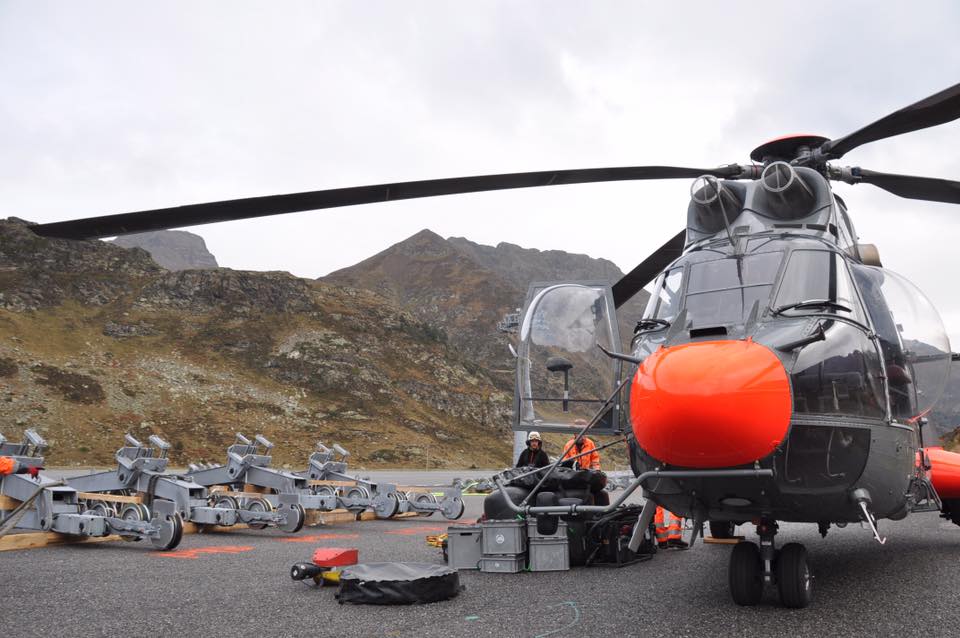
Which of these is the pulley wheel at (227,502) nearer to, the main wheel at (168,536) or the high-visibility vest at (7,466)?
the main wheel at (168,536)

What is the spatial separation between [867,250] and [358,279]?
143m

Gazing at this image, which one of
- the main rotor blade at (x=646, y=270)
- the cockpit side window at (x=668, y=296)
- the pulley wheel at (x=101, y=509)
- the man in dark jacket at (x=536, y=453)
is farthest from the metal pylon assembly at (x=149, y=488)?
the cockpit side window at (x=668, y=296)

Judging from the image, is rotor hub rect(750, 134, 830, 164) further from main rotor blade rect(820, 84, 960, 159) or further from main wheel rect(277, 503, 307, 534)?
main wheel rect(277, 503, 307, 534)

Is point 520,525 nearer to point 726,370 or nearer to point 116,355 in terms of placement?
point 726,370

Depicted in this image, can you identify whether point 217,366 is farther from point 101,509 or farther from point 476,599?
point 476,599

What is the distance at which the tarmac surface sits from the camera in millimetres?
4664

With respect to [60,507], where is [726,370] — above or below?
above

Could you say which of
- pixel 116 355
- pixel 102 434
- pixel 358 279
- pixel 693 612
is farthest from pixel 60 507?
pixel 358 279

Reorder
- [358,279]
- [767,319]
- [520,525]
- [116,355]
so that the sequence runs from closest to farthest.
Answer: [767,319] < [520,525] < [116,355] < [358,279]

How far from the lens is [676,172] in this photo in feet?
22.4

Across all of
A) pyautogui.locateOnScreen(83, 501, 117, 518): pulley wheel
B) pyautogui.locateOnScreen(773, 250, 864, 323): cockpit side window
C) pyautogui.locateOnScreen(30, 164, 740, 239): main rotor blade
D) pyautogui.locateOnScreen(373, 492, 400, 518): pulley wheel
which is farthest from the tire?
pyautogui.locateOnScreen(83, 501, 117, 518): pulley wheel

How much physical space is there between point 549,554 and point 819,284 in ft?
12.4

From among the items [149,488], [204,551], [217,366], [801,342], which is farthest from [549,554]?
[217,366]

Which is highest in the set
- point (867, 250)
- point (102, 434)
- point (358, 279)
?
point (358, 279)
